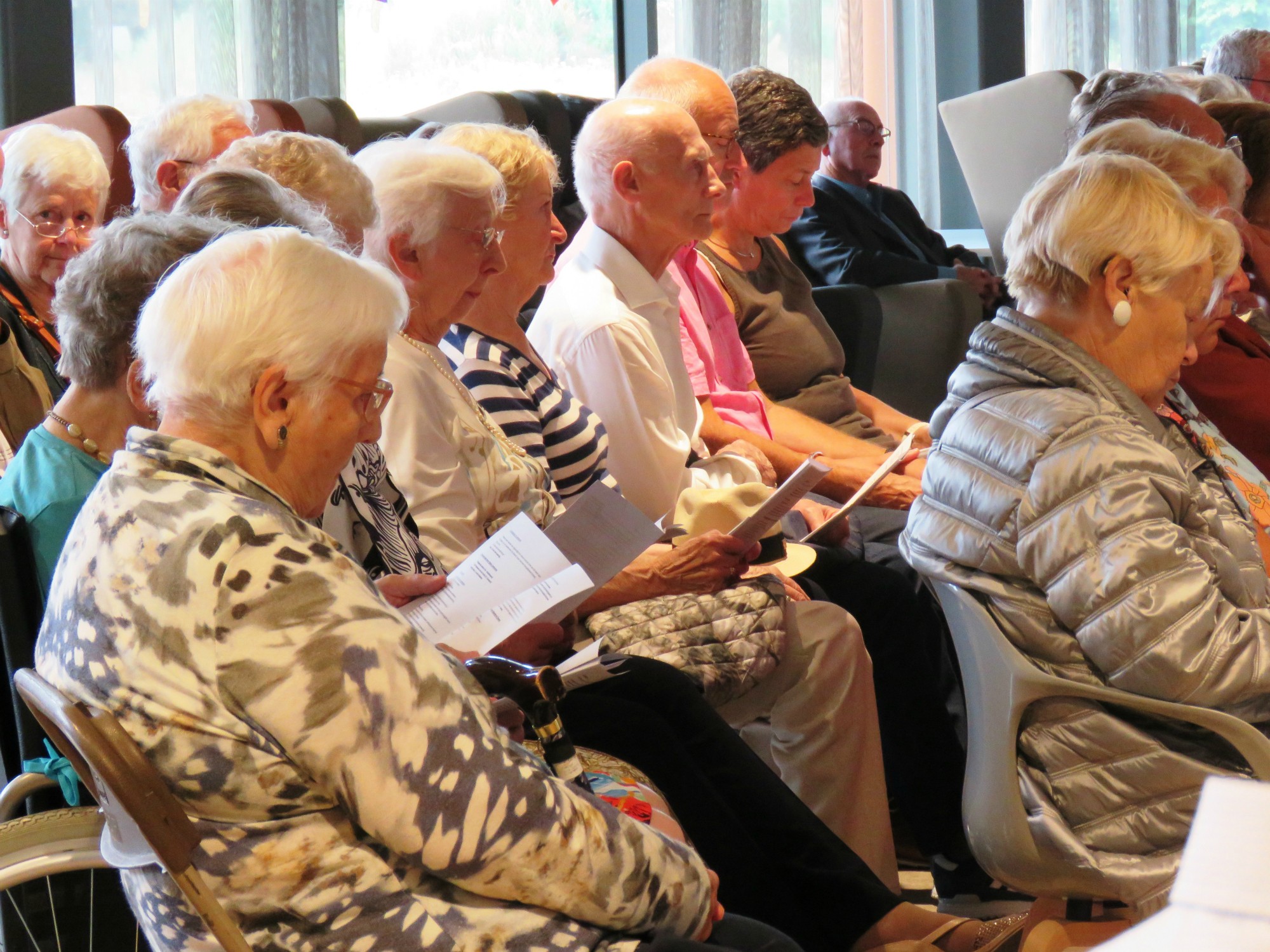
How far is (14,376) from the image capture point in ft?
8.06

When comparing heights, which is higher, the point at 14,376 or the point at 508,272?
the point at 508,272

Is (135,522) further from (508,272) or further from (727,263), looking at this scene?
(727,263)

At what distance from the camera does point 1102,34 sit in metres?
7.48

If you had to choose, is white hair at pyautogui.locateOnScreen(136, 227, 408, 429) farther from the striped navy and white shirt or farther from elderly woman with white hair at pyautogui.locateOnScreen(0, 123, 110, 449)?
elderly woman with white hair at pyautogui.locateOnScreen(0, 123, 110, 449)

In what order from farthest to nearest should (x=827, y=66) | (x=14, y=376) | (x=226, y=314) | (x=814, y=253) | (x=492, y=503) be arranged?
(x=827, y=66) < (x=814, y=253) < (x=14, y=376) < (x=492, y=503) < (x=226, y=314)

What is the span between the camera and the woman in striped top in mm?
2279

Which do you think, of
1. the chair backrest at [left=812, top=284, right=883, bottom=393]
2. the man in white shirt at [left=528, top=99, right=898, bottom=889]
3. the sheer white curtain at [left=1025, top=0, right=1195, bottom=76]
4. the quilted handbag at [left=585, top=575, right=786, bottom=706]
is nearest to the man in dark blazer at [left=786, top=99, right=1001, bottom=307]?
the chair backrest at [left=812, top=284, right=883, bottom=393]

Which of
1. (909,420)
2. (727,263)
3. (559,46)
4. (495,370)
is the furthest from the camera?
(559,46)

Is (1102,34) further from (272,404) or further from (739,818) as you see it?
(272,404)

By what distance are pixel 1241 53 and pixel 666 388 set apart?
382cm

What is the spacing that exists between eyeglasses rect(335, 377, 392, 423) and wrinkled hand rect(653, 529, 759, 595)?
929 mm

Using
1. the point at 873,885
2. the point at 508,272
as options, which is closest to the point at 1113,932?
the point at 873,885

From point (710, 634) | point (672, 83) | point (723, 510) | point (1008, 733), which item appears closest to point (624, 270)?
point (723, 510)

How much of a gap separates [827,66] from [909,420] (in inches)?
137
